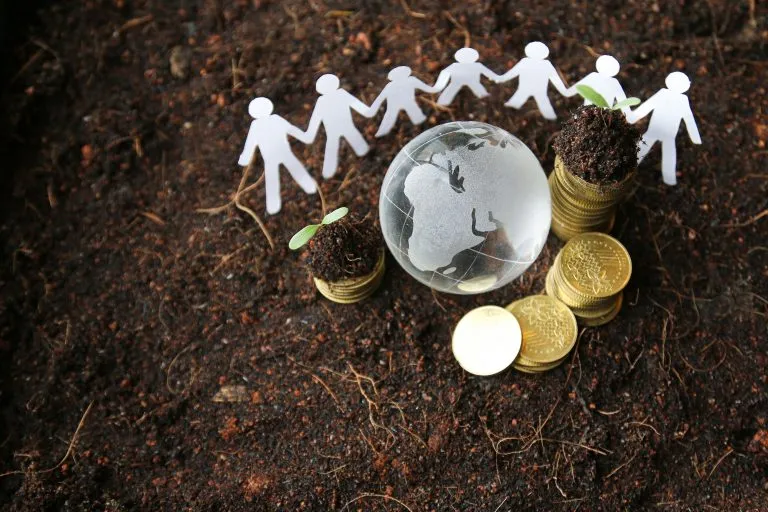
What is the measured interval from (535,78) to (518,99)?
9 centimetres

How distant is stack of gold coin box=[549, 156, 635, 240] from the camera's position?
1.94 metres

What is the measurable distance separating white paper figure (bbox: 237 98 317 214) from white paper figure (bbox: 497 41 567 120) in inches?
24.7

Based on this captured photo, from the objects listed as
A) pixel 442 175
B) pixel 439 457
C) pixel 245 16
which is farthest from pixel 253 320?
pixel 245 16

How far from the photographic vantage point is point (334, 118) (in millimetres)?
2109

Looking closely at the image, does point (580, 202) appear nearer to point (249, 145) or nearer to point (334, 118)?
point (334, 118)

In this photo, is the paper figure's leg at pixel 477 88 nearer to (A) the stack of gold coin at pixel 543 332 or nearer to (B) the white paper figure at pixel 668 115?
(B) the white paper figure at pixel 668 115

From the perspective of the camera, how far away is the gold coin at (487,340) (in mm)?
1998

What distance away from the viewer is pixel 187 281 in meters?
2.23

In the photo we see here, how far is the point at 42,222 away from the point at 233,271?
0.67m

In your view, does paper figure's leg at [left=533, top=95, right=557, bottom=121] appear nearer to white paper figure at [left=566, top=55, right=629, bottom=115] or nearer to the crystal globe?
white paper figure at [left=566, top=55, right=629, bottom=115]

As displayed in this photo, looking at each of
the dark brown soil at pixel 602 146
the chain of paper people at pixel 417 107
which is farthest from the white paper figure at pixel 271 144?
the dark brown soil at pixel 602 146

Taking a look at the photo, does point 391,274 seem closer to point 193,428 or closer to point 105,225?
point 193,428

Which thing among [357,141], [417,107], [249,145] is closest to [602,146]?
[417,107]

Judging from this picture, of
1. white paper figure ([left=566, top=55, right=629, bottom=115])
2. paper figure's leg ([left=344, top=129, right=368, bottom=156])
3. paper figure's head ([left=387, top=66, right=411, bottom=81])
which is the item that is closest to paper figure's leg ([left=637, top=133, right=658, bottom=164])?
white paper figure ([left=566, top=55, right=629, bottom=115])
